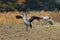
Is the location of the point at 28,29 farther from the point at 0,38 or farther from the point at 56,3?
the point at 56,3

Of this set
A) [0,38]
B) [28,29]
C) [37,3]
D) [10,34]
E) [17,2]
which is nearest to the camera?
[0,38]

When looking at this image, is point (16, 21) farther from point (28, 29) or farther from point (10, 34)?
point (10, 34)

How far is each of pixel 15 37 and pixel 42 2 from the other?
2939cm

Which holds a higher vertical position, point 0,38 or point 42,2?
point 0,38

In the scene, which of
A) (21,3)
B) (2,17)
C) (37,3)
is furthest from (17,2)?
(2,17)

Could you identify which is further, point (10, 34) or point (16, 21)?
point (16, 21)

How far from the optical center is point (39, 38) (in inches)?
500

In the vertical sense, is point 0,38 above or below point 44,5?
above

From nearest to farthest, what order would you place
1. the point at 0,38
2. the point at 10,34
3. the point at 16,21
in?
the point at 0,38
the point at 10,34
the point at 16,21

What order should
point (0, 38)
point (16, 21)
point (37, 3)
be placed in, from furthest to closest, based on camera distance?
point (37, 3) → point (16, 21) → point (0, 38)

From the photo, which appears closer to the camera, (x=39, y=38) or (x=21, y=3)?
(x=39, y=38)

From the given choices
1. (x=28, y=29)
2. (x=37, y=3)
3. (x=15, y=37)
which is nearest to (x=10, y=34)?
(x=15, y=37)

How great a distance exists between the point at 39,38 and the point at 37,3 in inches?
1117

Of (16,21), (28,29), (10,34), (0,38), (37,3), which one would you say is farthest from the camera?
(37,3)
